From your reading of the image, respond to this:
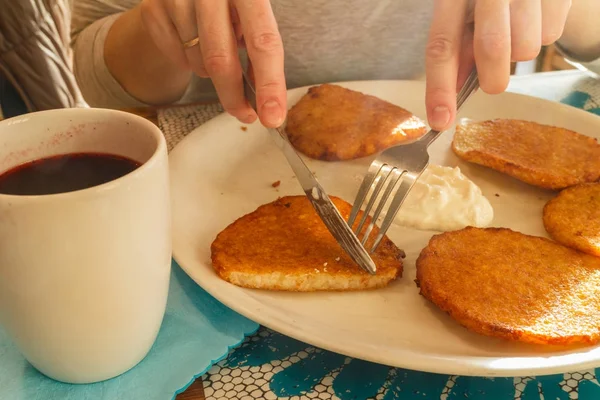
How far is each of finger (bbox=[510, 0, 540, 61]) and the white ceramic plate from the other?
1.11 ft

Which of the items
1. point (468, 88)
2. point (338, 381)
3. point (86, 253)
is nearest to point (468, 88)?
point (468, 88)

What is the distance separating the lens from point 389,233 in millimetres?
1023

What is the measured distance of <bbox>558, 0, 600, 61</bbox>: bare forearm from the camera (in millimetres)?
1646

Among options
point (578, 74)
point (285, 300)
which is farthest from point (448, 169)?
point (578, 74)

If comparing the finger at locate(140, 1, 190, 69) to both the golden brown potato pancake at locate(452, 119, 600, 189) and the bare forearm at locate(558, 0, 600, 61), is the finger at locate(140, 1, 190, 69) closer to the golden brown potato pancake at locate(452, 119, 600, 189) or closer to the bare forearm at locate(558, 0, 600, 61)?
the golden brown potato pancake at locate(452, 119, 600, 189)

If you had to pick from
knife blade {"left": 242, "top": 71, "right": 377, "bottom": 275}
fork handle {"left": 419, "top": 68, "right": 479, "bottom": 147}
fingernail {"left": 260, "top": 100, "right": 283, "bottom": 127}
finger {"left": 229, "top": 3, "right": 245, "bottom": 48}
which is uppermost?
finger {"left": 229, "top": 3, "right": 245, "bottom": 48}

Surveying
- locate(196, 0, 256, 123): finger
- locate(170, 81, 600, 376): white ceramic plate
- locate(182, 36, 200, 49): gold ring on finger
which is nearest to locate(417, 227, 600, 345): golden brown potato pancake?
locate(170, 81, 600, 376): white ceramic plate

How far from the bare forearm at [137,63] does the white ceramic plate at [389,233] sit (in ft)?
1.46

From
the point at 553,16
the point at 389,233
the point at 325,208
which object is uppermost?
the point at 553,16

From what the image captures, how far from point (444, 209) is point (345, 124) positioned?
40cm

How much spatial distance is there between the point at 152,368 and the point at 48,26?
74.4 inches

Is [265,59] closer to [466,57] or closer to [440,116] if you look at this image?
[440,116]

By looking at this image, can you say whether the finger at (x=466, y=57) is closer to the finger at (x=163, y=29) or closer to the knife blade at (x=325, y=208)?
the knife blade at (x=325, y=208)

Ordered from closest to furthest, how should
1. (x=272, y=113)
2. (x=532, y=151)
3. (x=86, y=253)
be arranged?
1. (x=86, y=253)
2. (x=272, y=113)
3. (x=532, y=151)
